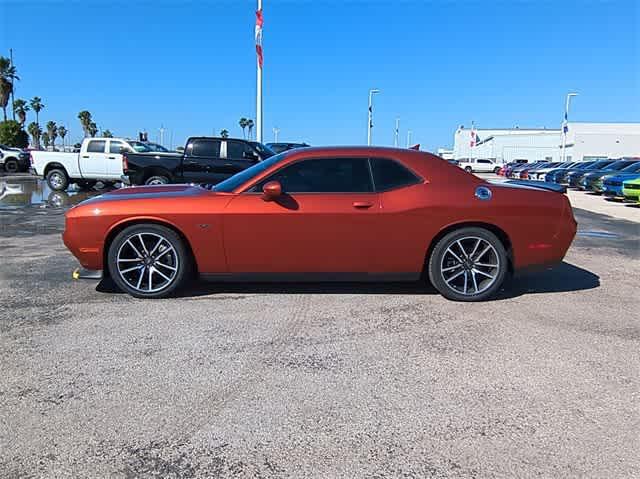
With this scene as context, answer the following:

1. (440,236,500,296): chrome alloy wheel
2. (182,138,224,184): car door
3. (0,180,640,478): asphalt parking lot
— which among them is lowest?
(0,180,640,478): asphalt parking lot

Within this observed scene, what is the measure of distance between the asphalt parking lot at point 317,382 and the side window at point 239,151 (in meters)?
8.01

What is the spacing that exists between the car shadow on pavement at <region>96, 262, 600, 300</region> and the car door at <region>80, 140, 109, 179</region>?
11859 millimetres

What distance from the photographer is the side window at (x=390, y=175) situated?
15.9 feet

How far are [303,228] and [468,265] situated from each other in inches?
66.1

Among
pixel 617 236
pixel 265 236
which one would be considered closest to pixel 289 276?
pixel 265 236

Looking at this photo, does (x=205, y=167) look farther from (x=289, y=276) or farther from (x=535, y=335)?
(x=535, y=335)

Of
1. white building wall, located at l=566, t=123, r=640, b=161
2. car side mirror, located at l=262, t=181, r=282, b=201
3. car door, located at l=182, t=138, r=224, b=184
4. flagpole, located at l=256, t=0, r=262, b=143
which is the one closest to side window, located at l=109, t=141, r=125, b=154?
car door, located at l=182, t=138, r=224, b=184

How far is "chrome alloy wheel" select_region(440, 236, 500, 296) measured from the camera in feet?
16.0

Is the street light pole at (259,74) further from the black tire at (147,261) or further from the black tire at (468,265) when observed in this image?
the black tire at (468,265)

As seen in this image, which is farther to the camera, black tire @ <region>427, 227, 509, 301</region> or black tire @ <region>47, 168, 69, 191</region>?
black tire @ <region>47, 168, 69, 191</region>

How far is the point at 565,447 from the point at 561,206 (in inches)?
121

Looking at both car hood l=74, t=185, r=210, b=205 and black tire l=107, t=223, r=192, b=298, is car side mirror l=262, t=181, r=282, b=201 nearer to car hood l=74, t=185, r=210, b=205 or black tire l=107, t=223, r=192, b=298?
car hood l=74, t=185, r=210, b=205

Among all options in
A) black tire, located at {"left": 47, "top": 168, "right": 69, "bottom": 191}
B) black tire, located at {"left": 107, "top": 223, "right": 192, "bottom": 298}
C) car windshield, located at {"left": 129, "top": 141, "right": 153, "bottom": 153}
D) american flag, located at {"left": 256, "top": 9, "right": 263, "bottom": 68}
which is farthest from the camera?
american flag, located at {"left": 256, "top": 9, "right": 263, "bottom": 68}

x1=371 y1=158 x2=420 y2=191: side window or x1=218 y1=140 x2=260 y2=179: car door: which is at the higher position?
x1=218 y1=140 x2=260 y2=179: car door
